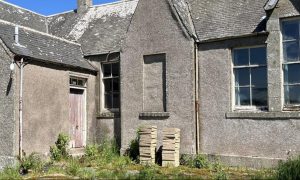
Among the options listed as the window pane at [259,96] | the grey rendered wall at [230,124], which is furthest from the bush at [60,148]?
the window pane at [259,96]

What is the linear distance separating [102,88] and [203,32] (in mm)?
5377

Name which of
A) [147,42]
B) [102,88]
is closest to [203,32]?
[147,42]

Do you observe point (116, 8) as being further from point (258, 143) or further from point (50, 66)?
point (258, 143)

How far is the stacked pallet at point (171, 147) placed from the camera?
541 inches

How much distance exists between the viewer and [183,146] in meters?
14.3

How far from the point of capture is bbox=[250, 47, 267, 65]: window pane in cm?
1344

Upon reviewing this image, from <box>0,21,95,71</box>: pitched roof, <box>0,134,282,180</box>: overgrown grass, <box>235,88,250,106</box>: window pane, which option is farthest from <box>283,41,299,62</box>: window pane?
<box>0,21,95,71</box>: pitched roof

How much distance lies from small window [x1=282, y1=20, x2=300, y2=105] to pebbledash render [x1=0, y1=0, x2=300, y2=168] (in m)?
0.03


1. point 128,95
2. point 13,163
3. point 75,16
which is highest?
point 75,16

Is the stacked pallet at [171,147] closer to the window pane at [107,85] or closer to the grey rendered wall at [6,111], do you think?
the window pane at [107,85]

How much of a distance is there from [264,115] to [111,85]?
7.07 metres

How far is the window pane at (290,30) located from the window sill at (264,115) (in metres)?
2.57

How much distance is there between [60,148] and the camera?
1514 centimetres

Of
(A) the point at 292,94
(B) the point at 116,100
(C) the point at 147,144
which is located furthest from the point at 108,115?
(A) the point at 292,94
